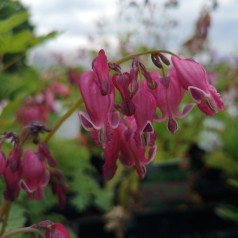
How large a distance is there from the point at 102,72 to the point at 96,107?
0.17ft

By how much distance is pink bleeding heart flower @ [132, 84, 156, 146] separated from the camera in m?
0.75

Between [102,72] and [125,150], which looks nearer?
[102,72]

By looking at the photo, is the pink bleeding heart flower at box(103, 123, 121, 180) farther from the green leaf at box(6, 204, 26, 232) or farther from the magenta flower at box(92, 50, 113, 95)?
the green leaf at box(6, 204, 26, 232)

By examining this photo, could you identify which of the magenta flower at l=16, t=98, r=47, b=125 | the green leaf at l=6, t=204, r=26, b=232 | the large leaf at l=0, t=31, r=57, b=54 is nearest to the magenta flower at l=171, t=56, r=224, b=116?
the green leaf at l=6, t=204, r=26, b=232

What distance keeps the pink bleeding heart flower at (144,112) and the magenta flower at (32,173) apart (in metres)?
0.21

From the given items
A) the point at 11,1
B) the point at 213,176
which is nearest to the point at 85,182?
the point at 11,1

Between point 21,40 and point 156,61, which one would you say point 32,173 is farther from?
point 21,40

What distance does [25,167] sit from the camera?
34.0 inches

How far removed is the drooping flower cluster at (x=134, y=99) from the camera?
2.41 ft

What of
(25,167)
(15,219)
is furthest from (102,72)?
(15,219)

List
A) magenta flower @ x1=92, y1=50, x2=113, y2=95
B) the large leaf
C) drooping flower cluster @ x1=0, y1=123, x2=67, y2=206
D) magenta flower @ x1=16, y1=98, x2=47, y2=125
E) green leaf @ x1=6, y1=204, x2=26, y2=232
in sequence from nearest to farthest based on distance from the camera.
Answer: magenta flower @ x1=92, y1=50, x2=113, y2=95
drooping flower cluster @ x1=0, y1=123, x2=67, y2=206
green leaf @ x1=6, y1=204, x2=26, y2=232
the large leaf
magenta flower @ x1=16, y1=98, x2=47, y2=125

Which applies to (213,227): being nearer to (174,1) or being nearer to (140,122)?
(174,1)

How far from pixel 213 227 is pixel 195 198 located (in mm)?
190

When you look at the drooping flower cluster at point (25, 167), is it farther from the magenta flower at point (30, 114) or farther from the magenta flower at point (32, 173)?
the magenta flower at point (30, 114)
